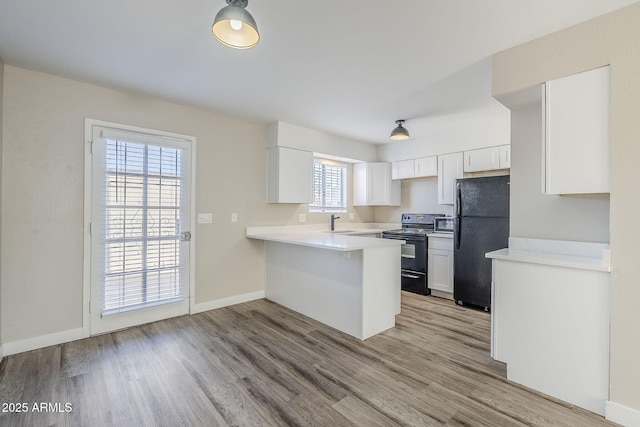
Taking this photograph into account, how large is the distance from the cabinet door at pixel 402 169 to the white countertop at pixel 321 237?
3.20 ft

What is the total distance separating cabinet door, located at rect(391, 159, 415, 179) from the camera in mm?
4844

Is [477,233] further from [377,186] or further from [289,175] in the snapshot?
[289,175]

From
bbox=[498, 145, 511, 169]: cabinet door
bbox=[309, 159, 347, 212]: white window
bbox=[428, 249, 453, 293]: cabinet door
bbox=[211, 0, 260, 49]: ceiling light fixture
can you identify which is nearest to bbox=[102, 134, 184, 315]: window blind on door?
bbox=[211, 0, 260, 49]: ceiling light fixture

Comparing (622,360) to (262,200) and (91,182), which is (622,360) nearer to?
(262,200)

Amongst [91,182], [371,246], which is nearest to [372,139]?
[371,246]

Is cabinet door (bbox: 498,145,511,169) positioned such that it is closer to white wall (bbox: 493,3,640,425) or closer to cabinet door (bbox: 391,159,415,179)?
cabinet door (bbox: 391,159,415,179)

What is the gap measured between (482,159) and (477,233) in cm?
114

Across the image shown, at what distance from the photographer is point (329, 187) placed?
16.9 feet

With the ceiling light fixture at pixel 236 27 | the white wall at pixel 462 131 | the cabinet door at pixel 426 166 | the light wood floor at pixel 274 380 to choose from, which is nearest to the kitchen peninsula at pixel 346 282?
the light wood floor at pixel 274 380

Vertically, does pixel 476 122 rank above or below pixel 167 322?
above

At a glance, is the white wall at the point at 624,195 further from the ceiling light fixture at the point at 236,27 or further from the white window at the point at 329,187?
the white window at the point at 329,187

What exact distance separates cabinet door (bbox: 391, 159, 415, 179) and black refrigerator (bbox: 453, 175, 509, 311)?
1.12 metres

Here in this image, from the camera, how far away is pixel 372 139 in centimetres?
493

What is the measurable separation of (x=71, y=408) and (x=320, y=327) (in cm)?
202
